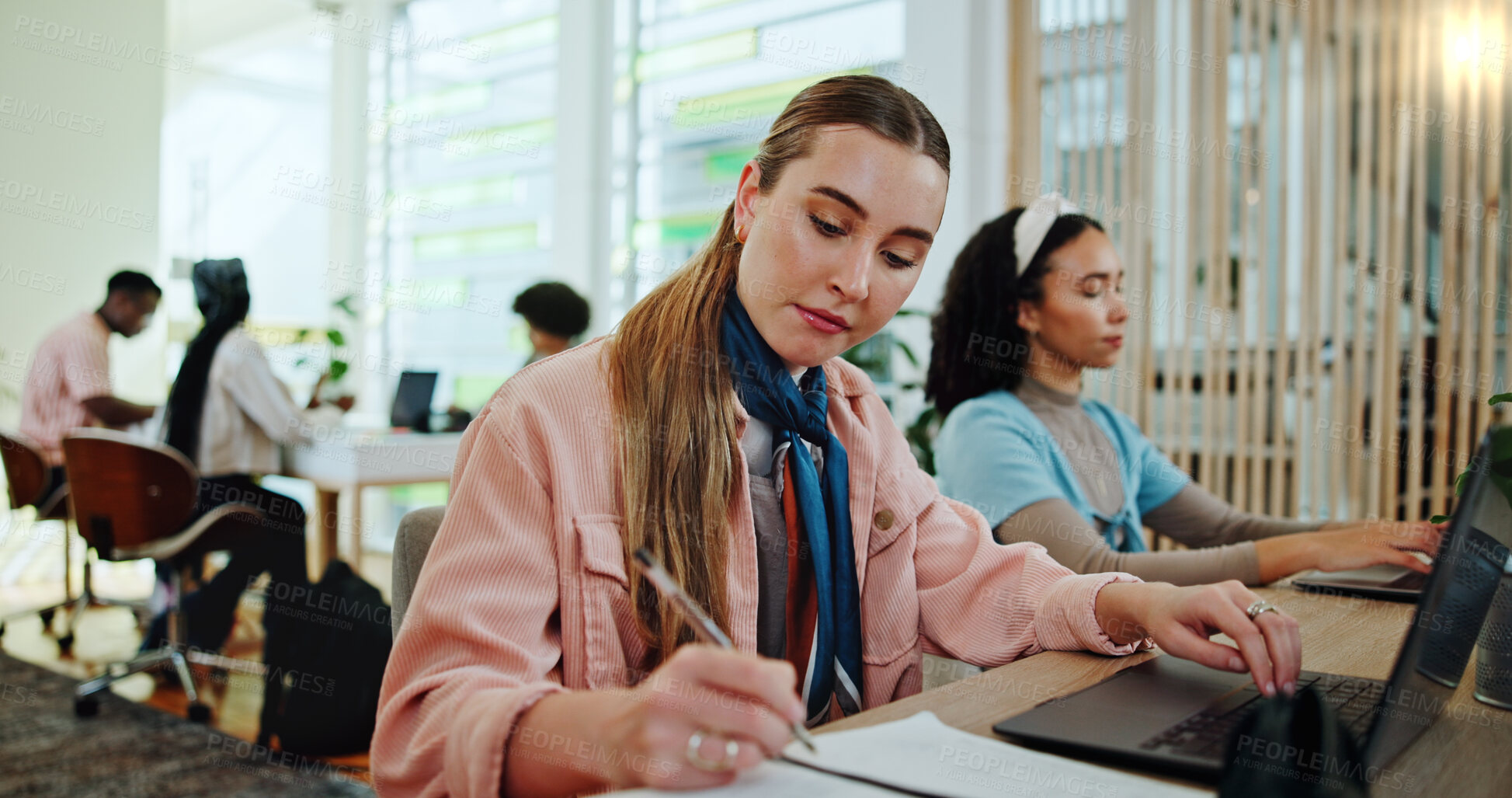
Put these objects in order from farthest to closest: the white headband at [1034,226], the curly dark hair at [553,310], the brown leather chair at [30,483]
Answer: the curly dark hair at [553,310], the brown leather chair at [30,483], the white headband at [1034,226]

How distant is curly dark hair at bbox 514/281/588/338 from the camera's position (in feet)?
13.0

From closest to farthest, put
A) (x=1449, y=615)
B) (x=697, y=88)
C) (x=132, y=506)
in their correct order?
(x=1449, y=615) → (x=132, y=506) → (x=697, y=88)

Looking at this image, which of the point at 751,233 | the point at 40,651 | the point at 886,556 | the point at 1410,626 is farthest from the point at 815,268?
the point at 40,651

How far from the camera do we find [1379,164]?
10.2ft

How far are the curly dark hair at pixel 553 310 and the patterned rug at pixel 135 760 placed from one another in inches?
71.1

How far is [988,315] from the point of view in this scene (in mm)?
1944

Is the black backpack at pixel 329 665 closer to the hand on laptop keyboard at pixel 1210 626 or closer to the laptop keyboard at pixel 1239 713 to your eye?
the hand on laptop keyboard at pixel 1210 626

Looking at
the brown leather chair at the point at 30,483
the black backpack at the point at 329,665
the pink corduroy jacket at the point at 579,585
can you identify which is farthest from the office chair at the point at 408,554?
the brown leather chair at the point at 30,483

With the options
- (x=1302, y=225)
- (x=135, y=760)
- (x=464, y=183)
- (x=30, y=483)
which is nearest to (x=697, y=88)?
(x=464, y=183)

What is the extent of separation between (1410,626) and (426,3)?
22.1 ft

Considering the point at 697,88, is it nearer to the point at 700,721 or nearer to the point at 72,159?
the point at 72,159

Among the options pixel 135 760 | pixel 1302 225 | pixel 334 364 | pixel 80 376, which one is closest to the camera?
pixel 135 760

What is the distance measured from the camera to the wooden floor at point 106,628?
10.7ft

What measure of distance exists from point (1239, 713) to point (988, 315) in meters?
1.24
